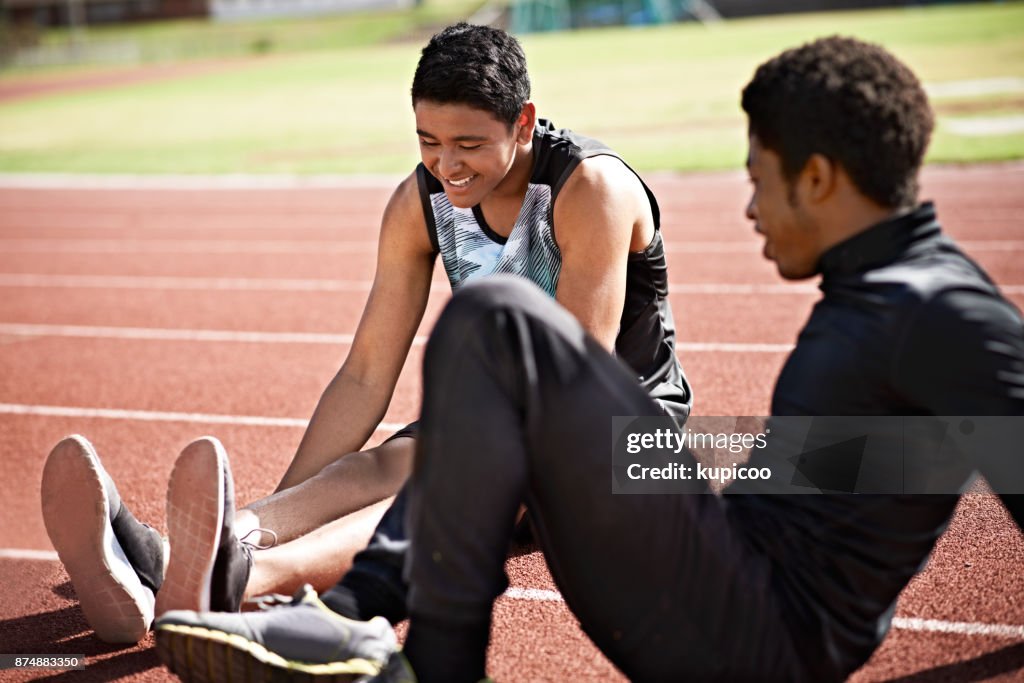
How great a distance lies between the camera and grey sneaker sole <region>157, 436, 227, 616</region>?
7.13ft

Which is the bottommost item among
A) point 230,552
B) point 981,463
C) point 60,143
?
point 60,143

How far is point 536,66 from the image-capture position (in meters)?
29.5

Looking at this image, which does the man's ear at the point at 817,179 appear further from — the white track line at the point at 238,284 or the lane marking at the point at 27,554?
the white track line at the point at 238,284

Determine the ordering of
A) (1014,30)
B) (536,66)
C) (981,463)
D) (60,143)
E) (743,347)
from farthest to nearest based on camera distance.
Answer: (536,66) → (1014,30) → (60,143) → (743,347) → (981,463)

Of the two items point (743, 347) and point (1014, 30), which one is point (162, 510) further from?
point (1014, 30)

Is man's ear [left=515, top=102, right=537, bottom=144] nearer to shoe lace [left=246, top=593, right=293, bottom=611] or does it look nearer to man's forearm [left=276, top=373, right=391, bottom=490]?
man's forearm [left=276, top=373, right=391, bottom=490]

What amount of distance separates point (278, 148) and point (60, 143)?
210 inches

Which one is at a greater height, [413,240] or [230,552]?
[413,240]

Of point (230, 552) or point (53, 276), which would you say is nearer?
point (230, 552)

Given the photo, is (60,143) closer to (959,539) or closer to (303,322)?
(303,322)

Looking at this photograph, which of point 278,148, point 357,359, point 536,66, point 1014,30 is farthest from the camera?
point 536,66

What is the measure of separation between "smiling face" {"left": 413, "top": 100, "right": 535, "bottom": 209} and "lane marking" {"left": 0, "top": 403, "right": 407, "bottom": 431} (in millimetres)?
2031

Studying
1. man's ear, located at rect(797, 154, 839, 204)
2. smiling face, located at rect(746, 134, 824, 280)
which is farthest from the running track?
man's ear, located at rect(797, 154, 839, 204)

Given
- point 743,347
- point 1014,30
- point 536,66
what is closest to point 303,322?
point 743,347
